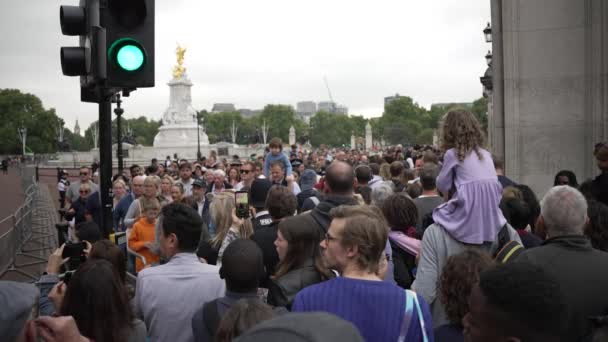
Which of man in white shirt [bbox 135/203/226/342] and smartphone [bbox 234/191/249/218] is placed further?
smartphone [bbox 234/191/249/218]

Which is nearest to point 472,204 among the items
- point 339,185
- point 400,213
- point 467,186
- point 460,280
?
point 467,186

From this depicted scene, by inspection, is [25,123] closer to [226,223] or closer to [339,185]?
[226,223]

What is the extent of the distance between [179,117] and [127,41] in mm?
91701

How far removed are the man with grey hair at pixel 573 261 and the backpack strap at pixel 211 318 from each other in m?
1.96

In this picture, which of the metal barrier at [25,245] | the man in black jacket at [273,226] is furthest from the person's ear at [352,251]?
the metal barrier at [25,245]

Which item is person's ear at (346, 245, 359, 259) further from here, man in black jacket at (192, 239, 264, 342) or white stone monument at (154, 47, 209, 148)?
white stone monument at (154, 47, 209, 148)

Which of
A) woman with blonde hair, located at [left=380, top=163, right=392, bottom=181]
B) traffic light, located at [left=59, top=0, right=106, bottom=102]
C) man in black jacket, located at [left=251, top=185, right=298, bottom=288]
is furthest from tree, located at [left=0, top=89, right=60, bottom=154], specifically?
man in black jacket, located at [left=251, top=185, right=298, bottom=288]

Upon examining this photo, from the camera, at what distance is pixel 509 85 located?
483 inches

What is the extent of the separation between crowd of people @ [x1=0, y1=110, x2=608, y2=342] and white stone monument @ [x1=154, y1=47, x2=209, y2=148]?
89.4 metres

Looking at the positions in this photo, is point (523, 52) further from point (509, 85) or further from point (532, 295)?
A: point (532, 295)

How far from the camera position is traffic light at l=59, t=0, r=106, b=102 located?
215 inches

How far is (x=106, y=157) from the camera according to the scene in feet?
17.7

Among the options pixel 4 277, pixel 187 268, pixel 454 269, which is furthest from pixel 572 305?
pixel 4 277

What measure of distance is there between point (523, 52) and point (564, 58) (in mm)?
745
